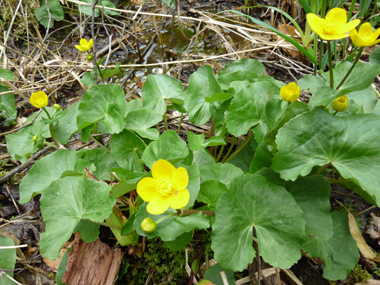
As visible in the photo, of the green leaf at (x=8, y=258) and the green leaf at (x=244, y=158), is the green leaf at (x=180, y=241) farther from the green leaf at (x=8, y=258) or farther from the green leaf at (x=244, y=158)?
the green leaf at (x=8, y=258)

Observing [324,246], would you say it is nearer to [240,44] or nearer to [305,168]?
[305,168]

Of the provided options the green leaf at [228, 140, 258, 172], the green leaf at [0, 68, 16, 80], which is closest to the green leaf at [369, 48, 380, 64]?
the green leaf at [228, 140, 258, 172]

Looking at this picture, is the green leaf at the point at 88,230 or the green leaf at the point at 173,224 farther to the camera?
the green leaf at the point at 88,230

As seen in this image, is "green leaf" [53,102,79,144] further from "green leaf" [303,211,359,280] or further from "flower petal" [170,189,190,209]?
"green leaf" [303,211,359,280]

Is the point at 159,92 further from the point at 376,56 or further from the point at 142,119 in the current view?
the point at 376,56

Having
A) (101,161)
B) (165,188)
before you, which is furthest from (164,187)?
(101,161)

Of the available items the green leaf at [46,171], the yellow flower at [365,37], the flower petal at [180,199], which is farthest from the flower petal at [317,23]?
the green leaf at [46,171]
